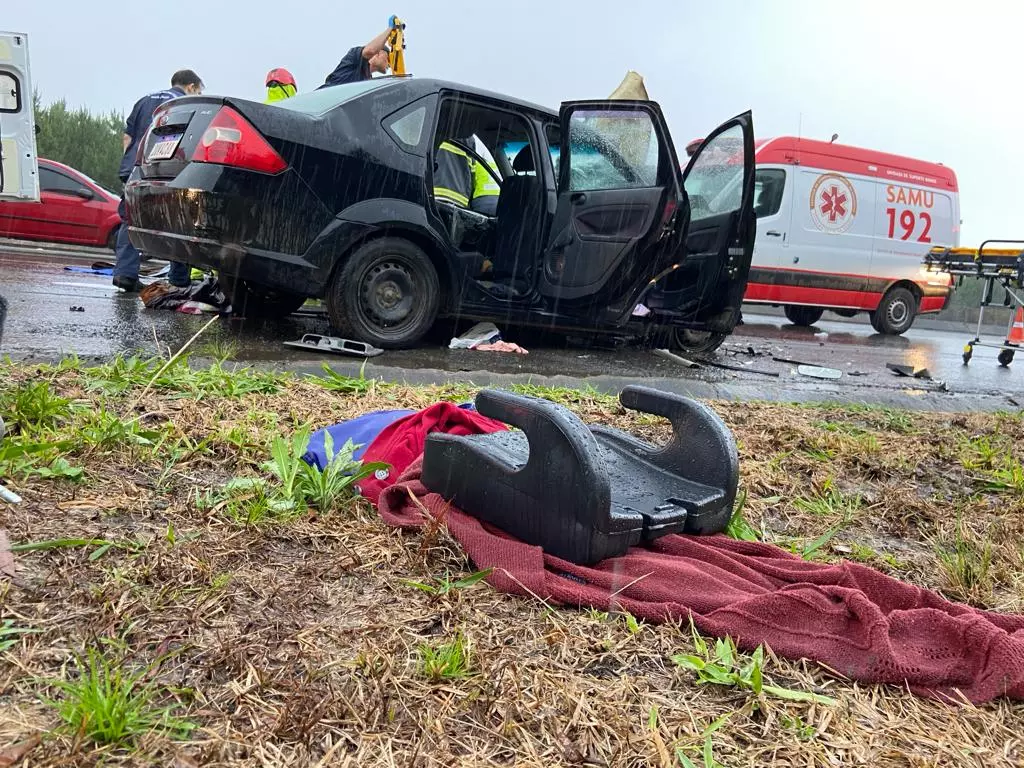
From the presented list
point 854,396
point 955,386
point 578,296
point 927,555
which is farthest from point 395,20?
point 927,555

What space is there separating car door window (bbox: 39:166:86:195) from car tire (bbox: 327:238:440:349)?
10948 millimetres

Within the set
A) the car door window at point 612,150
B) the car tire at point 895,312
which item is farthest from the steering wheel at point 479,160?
the car tire at point 895,312

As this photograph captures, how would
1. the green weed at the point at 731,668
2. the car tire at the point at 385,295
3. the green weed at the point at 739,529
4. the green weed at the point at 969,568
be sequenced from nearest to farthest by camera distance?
the green weed at the point at 731,668
the green weed at the point at 969,568
the green weed at the point at 739,529
the car tire at the point at 385,295

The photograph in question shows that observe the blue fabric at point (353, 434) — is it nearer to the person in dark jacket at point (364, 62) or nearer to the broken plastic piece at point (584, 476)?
the broken plastic piece at point (584, 476)

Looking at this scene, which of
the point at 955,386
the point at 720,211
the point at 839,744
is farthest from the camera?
the point at 955,386


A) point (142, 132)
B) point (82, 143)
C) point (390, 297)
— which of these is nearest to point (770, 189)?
point (390, 297)

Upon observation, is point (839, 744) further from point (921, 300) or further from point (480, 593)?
point (921, 300)

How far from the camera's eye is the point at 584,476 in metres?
1.68

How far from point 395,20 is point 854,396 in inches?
215

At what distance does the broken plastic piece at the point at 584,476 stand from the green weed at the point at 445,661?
452 millimetres

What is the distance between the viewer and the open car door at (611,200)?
18.1ft

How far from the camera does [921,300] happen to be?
13.3 meters

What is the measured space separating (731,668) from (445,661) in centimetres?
55

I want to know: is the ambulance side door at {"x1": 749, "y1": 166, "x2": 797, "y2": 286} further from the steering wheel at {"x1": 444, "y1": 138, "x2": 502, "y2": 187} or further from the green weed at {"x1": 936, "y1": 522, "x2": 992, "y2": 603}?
the green weed at {"x1": 936, "y1": 522, "x2": 992, "y2": 603}
